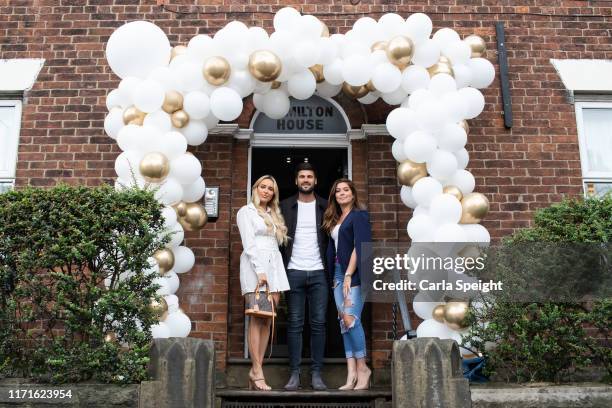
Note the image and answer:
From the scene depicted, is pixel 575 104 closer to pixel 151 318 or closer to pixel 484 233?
pixel 484 233

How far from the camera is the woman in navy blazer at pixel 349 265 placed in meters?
5.59

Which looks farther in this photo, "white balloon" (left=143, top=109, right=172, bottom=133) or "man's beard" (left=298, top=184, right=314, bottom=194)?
"man's beard" (left=298, top=184, right=314, bottom=194)

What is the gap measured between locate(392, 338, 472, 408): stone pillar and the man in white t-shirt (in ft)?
4.54

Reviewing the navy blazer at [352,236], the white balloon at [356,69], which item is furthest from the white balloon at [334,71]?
the navy blazer at [352,236]

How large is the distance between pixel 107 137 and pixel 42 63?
1067 millimetres

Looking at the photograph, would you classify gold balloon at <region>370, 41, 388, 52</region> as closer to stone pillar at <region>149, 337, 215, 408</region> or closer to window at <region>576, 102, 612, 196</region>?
window at <region>576, 102, 612, 196</region>

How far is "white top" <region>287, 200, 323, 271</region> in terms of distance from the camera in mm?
5824

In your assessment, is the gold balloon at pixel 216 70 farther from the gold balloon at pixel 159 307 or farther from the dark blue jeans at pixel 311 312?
the gold balloon at pixel 159 307

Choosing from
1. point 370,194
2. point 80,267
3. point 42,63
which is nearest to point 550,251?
point 370,194

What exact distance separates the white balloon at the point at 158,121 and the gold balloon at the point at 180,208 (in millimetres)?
609

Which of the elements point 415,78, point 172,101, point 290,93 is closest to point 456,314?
point 415,78

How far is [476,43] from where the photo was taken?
6.25 m

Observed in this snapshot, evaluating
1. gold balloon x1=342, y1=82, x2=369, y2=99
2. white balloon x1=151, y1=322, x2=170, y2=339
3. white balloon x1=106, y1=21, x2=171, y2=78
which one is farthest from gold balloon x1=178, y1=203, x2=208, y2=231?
gold balloon x1=342, y1=82, x2=369, y2=99

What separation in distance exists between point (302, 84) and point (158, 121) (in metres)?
1.24
